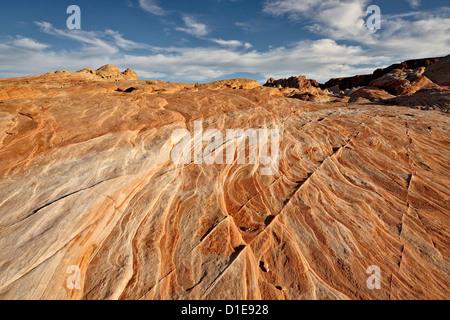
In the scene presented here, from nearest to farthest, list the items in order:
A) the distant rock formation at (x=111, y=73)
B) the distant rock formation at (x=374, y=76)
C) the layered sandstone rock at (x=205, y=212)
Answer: the layered sandstone rock at (x=205, y=212) < the distant rock formation at (x=111, y=73) < the distant rock formation at (x=374, y=76)

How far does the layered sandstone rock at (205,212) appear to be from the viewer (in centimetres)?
505

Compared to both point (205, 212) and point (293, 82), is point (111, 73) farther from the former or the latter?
point (293, 82)

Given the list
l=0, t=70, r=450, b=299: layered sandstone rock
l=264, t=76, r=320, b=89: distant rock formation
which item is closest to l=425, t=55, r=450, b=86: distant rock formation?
l=0, t=70, r=450, b=299: layered sandstone rock

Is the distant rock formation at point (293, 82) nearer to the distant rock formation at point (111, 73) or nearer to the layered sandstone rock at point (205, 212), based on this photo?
the distant rock formation at point (111, 73)

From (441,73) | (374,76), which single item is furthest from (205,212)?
(374,76)

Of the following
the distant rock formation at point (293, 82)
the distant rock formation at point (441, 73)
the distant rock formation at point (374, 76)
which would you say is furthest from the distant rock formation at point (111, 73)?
the distant rock formation at point (374, 76)

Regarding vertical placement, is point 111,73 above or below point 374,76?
below

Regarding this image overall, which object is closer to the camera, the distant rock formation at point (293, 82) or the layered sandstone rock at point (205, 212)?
the layered sandstone rock at point (205, 212)

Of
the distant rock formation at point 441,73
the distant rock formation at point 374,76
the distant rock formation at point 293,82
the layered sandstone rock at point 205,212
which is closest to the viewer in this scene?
the layered sandstone rock at point 205,212

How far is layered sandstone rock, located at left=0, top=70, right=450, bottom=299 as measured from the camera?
5.05 meters

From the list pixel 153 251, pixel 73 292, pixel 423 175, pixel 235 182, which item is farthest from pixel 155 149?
pixel 423 175

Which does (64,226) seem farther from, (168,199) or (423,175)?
(423,175)

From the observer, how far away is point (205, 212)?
7027mm

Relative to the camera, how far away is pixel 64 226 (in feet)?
19.1
